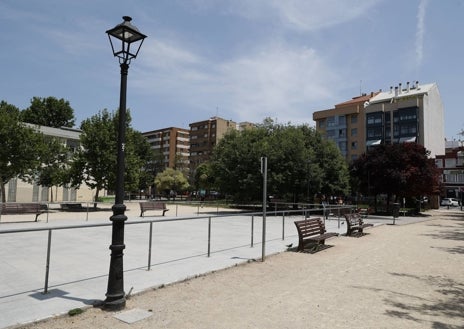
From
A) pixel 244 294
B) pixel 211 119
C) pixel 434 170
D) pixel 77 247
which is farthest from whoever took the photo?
pixel 211 119

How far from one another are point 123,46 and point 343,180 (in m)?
25.3

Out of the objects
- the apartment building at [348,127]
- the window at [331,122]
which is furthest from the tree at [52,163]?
the window at [331,122]

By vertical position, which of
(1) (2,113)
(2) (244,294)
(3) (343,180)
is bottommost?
(2) (244,294)

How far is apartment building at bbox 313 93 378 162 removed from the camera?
7194cm

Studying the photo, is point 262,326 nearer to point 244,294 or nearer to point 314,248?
point 244,294

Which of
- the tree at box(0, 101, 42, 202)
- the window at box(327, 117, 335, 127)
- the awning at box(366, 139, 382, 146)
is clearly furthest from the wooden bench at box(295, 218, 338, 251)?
the window at box(327, 117, 335, 127)

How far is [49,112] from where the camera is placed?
55.5 m

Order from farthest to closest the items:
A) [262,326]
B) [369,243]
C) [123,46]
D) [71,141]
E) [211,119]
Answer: [211,119], [71,141], [369,243], [123,46], [262,326]

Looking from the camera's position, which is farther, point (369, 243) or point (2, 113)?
point (2, 113)

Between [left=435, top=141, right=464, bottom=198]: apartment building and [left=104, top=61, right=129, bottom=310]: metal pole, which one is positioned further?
[left=435, top=141, right=464, bottom=198]: apartment building

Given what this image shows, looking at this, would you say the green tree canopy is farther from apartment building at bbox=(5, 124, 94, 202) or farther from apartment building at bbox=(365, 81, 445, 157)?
apartment building at bbox=(365, 81, 445, 157)

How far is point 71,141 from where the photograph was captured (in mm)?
48625

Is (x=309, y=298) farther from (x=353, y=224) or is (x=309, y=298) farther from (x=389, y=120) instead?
(x=389, y=120)

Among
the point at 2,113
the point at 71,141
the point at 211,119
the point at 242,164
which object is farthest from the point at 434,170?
the point at 211,119
